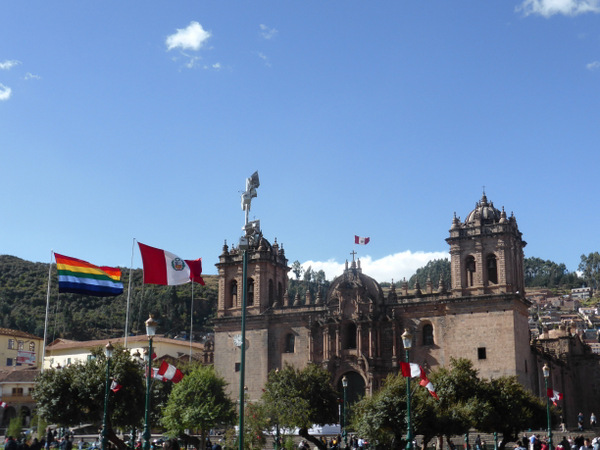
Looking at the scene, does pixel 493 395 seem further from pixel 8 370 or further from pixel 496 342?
pixel 8 370

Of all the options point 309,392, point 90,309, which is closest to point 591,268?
point 90,309

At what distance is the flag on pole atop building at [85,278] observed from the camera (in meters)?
31.5

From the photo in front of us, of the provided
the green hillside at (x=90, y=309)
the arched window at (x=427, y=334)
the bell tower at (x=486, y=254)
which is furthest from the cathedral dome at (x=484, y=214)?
the green hillside at (x=90, y=309)

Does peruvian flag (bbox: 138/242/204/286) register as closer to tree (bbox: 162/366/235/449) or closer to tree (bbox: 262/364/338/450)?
tree (bbox: 162/366/235/449)

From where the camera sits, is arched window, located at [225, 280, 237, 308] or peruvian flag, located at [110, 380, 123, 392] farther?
arched window, located at [225, 280, 237, 308]

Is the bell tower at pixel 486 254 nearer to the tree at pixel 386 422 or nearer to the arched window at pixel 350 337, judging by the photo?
the arched window at pixel 350 337

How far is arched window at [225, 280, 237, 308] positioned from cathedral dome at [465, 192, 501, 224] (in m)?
20.0

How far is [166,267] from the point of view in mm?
28625

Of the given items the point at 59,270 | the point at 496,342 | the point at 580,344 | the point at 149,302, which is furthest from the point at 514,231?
the point at 149,302

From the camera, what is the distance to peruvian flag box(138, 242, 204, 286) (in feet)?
91.4

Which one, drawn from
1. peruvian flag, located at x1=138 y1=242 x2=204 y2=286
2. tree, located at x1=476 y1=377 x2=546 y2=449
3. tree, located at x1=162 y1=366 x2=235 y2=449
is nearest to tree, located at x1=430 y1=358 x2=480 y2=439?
tree, located at x1=476 y1=377 x2=546 y2=449

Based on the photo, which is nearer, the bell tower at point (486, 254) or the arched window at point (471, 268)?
the bell tower at point (486, 254)

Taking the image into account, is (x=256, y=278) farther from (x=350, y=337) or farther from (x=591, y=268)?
(x=591, y=268)

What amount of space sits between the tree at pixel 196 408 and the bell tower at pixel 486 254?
65.5ft
